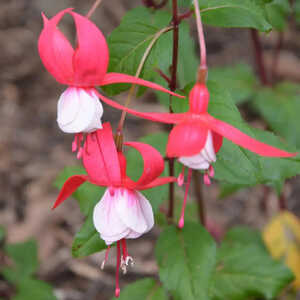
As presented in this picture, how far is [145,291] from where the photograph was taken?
4.18 feet

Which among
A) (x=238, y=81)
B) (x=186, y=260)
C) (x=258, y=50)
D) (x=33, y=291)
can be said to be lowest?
(x=33, y=291)

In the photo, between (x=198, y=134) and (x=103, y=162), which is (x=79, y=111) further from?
(x=198, y=134)

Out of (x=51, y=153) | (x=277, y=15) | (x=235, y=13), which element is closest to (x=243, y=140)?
(x=235, y=13)

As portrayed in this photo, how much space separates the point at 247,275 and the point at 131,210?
74 cm

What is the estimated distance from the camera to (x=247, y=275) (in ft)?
4.49

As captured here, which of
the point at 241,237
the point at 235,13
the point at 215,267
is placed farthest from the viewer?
the point at 241,237

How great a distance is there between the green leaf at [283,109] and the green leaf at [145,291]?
0.68m

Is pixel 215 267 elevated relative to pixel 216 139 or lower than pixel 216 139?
lower

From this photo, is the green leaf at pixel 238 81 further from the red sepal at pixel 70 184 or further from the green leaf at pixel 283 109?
the red sepal at pixel 70 184

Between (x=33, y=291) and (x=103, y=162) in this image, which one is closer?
(x=103, y=162)

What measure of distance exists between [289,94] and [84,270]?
3.39 feet

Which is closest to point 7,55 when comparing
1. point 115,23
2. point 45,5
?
point 45,5

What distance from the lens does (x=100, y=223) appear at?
2.54 ft

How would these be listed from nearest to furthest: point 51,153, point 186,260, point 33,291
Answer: point 186,260, point 33,291, point 51,153
